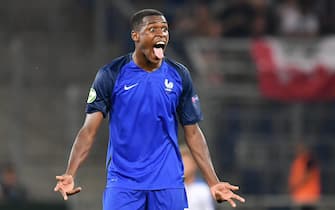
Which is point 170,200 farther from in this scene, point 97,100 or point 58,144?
point 58,144

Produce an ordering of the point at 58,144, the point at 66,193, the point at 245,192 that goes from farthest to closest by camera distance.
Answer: the point at 58,144 → the point at 245,192 → the point at 66,193

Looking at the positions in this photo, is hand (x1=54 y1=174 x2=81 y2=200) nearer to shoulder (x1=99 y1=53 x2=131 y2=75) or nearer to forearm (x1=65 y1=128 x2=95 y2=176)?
forearm (x1=65 y1=128 x2=95 y2=176)

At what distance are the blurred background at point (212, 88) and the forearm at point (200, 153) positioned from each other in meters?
7.76

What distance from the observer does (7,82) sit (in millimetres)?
18938

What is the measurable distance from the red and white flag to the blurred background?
0.05 feet

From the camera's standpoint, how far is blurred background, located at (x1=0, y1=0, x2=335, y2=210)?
1719 centimetres

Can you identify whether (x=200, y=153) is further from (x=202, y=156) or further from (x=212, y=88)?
(x=212, y=88)

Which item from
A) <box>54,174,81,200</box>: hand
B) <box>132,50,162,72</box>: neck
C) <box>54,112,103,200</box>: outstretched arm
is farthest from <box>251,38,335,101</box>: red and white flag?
<box>54,174,81,200</box>: hand

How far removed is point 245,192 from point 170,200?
8.65m

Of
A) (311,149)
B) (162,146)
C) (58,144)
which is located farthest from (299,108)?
(162,146)

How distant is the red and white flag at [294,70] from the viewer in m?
17.9

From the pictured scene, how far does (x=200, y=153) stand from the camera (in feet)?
28.8

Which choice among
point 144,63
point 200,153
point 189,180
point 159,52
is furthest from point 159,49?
point 189,180

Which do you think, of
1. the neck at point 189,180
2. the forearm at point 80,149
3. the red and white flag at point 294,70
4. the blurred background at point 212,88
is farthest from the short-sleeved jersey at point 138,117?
the red and white flag at point 294,70
